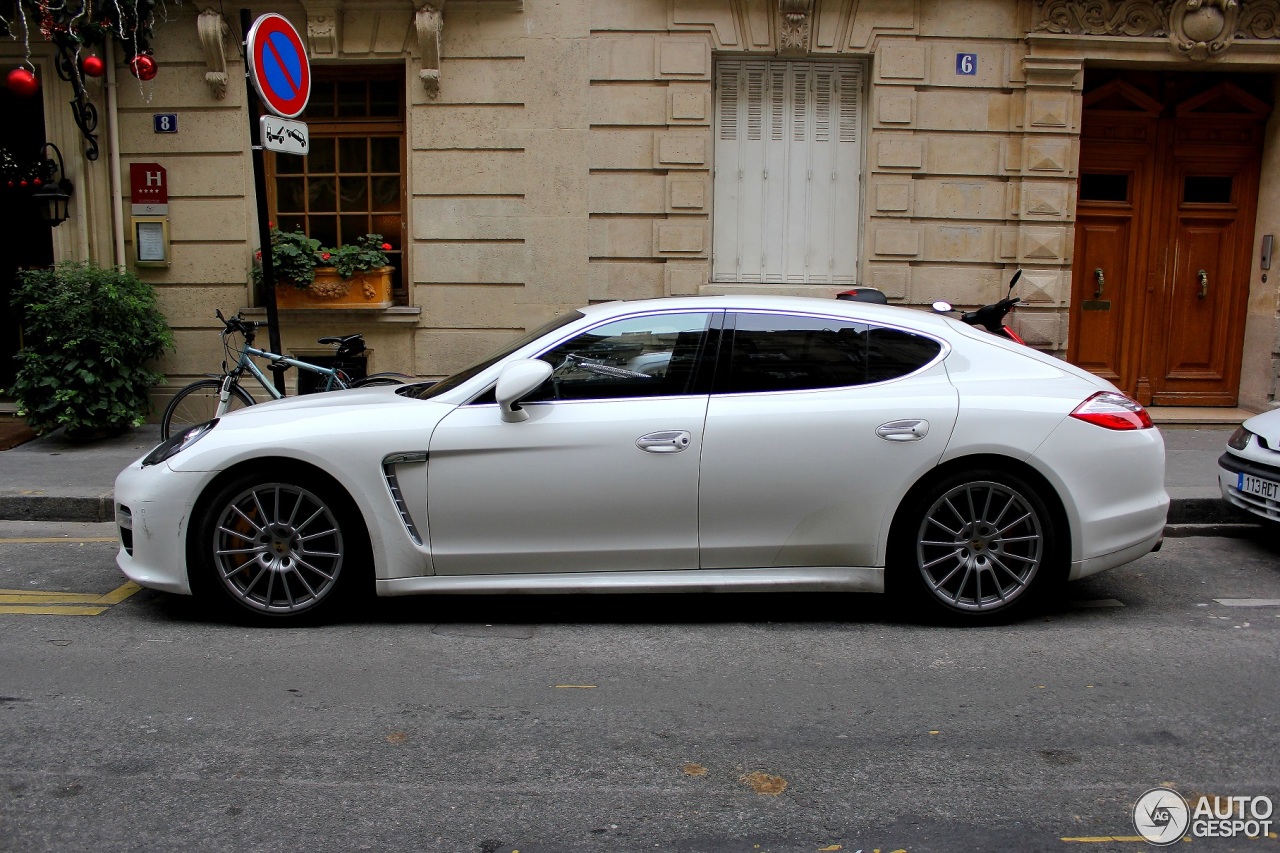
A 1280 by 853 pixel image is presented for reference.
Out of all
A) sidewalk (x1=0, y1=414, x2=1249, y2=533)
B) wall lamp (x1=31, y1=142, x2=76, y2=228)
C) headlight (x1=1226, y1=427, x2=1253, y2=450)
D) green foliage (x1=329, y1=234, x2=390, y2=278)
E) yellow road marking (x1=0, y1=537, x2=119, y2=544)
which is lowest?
yellow road marking (x1=0, y1=537, x2=119, y2=544)

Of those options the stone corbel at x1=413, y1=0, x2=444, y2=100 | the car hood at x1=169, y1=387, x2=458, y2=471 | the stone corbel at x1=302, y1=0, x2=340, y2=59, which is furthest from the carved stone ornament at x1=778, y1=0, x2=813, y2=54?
the car hood at x1=169, y1=387, x2=458, y2=471

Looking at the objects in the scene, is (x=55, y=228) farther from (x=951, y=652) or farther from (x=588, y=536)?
Answer: (x=951, y=652)

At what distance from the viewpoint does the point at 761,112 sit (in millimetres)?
10758

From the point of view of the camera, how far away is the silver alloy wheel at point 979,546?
5.09m

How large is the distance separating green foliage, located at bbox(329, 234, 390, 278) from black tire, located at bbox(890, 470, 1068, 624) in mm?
6817

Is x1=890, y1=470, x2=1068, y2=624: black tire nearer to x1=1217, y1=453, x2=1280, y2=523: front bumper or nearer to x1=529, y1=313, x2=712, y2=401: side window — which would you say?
A: x1=529, y1=313, x2=712, y2=401: side window

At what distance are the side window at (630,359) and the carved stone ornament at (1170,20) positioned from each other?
23.1 ft

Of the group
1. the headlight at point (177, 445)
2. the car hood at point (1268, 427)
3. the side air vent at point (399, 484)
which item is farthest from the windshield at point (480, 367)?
the car hood at point (1268, 427)

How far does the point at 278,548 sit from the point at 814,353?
104 inches

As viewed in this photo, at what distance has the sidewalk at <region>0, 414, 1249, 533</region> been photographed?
761cm

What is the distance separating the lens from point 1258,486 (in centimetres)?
664

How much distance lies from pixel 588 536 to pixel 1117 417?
2.52 metres

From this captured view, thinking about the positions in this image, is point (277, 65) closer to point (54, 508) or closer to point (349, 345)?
point (349, 345)

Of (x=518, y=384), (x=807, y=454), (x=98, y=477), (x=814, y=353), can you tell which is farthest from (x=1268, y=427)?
(x=98, y=477)
